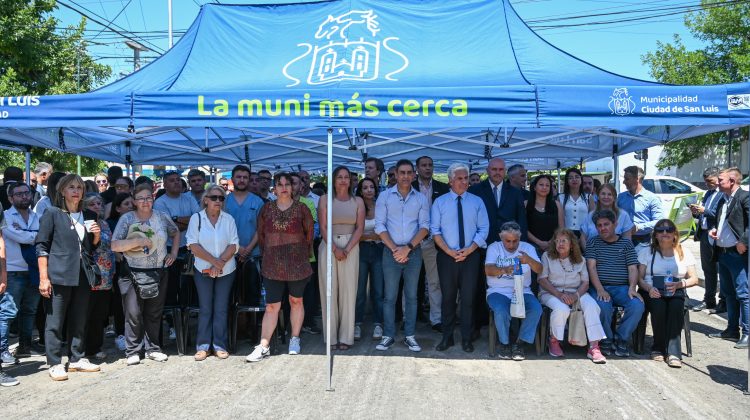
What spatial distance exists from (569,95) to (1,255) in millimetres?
4848

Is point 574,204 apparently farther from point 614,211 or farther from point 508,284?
point 508,284

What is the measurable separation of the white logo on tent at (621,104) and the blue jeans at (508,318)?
1.98 m

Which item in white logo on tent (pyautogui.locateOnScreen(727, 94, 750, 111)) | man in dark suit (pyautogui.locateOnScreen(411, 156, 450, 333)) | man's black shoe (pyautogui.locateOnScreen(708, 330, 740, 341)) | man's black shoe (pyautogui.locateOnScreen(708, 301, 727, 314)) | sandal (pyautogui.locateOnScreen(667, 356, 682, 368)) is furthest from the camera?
man's black shoe (pyautogui.locateOnScreen(708, 301, 727, 314))

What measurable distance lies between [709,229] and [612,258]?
203 cm

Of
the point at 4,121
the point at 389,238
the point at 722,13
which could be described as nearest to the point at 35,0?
the point at 4,121

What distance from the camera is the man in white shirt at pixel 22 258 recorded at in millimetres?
5336

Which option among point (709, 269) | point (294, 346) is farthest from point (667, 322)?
point (294, 346)

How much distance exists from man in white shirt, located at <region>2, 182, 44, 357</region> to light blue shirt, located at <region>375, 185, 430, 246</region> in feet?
11.1

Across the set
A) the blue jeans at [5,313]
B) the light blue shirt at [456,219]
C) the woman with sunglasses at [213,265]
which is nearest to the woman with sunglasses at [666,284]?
the light blue shirt at [456,219]

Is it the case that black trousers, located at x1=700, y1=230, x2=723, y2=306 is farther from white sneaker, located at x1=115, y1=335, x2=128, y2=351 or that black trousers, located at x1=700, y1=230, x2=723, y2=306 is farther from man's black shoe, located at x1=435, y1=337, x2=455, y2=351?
white sneaker, located at x1=115, y1=335, x2=128, y2=351

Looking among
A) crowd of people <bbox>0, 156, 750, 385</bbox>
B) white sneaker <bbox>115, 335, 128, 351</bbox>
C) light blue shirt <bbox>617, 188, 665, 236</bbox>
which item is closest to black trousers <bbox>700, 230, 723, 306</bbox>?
light blue shirt <bbox>617, 188, 665, 236</bbox>

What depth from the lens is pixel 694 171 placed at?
30844 millimetres

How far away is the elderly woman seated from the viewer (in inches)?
215

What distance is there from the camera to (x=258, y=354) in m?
5.39
